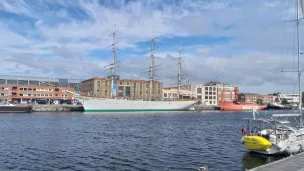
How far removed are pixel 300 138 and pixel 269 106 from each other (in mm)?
176605

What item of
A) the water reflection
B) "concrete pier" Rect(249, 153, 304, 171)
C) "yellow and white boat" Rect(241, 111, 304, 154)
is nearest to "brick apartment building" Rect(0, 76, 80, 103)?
the water reflection

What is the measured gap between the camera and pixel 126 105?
428 ft

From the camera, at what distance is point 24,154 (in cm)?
2727

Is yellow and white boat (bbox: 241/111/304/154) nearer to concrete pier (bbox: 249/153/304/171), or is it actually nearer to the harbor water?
the harbor water

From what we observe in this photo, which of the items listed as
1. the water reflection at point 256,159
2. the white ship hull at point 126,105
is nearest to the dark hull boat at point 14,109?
the white ship hull at point 126,105

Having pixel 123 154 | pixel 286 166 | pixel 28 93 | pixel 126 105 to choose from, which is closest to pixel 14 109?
pixel 28 93

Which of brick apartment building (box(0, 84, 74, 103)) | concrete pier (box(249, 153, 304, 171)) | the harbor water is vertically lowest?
the harbor water

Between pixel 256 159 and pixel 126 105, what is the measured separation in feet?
349

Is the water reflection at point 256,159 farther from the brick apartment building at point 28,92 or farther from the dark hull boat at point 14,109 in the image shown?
the brick apartment building at point 28,92

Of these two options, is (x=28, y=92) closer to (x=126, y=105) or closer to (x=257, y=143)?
(x=126, y=105)

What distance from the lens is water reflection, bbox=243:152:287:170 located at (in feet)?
79.5

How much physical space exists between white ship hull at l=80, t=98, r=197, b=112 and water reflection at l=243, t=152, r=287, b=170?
330 feet

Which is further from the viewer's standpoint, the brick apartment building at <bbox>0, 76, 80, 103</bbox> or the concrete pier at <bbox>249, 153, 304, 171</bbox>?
the brick apartment building at <bbox>0, 76, 80, 103</bbox>

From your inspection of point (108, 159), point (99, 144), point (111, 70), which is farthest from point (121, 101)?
point (108, 159)
